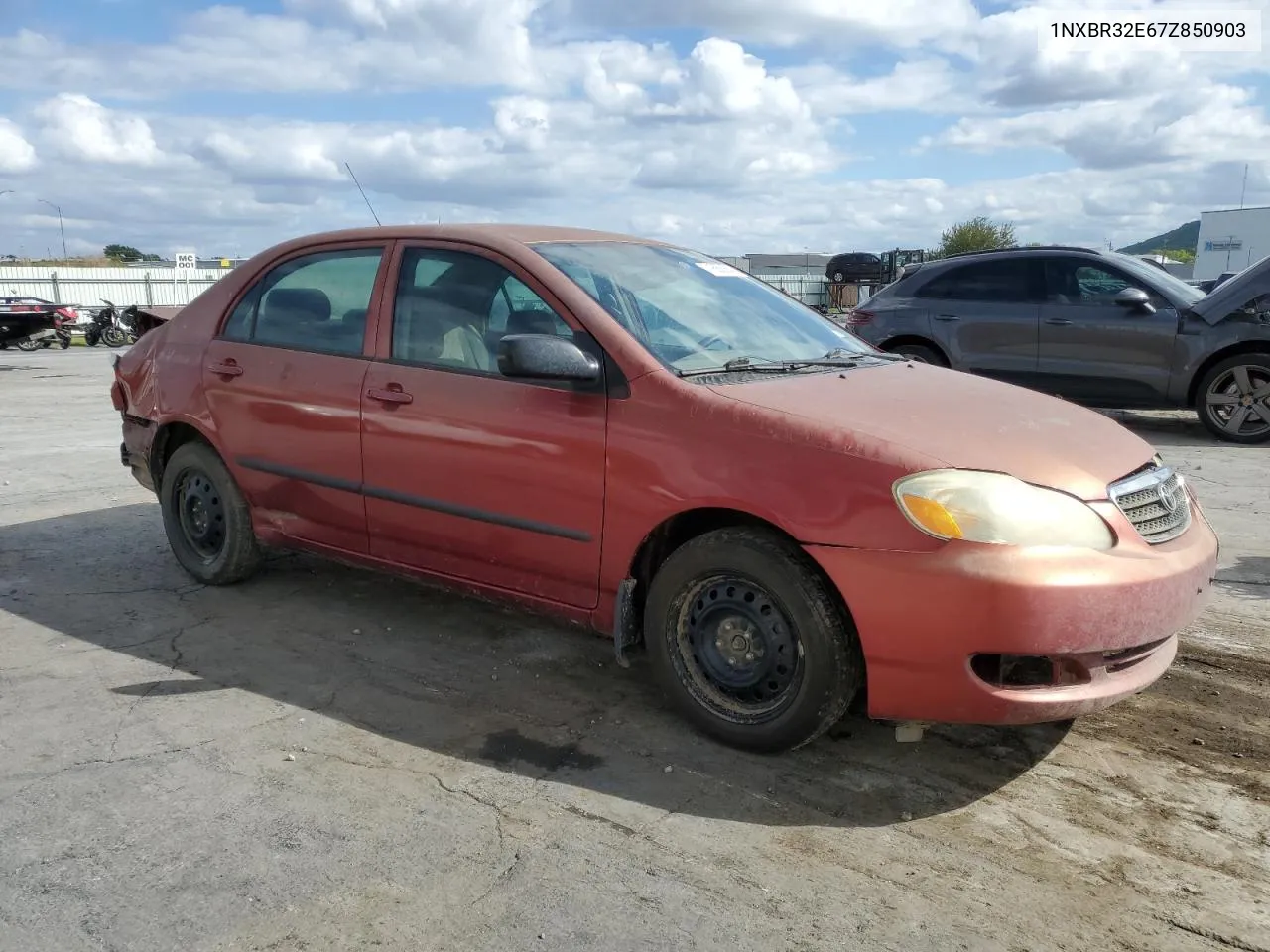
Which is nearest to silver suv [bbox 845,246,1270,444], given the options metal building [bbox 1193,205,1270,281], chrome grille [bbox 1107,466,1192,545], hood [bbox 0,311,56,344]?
chrome grille [bbox 1107,466,1192,545]

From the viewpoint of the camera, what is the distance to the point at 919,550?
9.87 ft

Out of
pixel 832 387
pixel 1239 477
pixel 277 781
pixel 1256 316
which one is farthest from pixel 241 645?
pixel 1256 316

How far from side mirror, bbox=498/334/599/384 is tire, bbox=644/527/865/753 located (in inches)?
27.8

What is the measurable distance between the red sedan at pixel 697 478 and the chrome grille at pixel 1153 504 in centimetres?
1

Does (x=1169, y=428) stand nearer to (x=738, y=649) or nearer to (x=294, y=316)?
(x=738, y=649)

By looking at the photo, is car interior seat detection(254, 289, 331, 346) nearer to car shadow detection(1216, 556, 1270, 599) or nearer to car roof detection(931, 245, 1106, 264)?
car shadow detection(1216, 556, 1270, 599)

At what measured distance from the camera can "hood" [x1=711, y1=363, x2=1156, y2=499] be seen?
10.4 ft

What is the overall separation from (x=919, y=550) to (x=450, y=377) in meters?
1.96

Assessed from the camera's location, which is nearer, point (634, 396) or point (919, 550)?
point (919, 550)

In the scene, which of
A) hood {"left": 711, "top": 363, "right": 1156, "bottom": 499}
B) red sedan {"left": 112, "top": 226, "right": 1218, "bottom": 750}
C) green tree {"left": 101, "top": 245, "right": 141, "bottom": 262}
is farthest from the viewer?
green tree {"left": 101, "top": 245, "right": 141, "bottom": 262}

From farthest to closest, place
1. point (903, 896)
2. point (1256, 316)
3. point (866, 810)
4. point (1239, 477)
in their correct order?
1. point (1256, 316)
2. point (1239, 477)
3. point (866, 810)
4. point (903, 896)

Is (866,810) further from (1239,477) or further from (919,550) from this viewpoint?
(1239,477)

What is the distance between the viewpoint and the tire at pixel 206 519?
5.07 m

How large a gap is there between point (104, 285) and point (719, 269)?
127 ft
